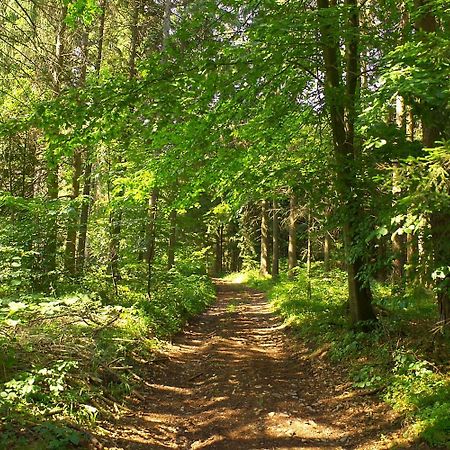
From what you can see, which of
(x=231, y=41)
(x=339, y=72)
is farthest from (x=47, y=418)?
(x=339, y=72)

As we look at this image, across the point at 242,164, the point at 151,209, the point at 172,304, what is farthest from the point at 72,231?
the point at 242,164

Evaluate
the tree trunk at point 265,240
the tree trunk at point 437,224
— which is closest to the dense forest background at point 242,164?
the tree trunk at point 437,224

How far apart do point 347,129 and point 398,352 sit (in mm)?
4603

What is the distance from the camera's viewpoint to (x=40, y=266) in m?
10.6

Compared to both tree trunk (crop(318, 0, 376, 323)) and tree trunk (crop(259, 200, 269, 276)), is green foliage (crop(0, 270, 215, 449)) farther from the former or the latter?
tree trunk (crop(259, 200, 269, 276))

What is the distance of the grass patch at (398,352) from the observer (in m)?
5.68

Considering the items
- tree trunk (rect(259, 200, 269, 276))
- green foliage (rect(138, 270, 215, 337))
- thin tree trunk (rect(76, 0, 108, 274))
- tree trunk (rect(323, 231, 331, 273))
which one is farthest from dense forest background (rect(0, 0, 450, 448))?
tree trunk (rect(259, 200, 269, 276))

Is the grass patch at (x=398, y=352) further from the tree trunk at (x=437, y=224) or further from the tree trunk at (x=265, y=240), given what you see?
the tree trunk at (x=265, y=240)

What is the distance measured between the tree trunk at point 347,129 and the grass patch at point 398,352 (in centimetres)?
66

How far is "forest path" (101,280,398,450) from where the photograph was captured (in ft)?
19.7

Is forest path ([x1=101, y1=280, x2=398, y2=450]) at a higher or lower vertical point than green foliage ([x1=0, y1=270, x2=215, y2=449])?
lower

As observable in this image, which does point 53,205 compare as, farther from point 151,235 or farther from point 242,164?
point 242,164

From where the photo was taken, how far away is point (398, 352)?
24.5ft

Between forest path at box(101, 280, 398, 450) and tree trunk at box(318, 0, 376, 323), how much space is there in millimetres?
1655
